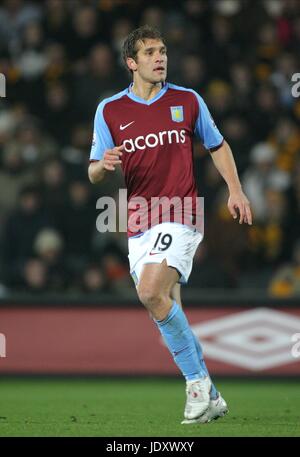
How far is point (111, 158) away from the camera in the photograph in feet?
20.7

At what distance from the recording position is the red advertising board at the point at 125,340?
33.2ft

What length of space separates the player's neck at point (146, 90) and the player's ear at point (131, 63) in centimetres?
9

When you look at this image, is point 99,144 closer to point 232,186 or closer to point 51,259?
point 232,186

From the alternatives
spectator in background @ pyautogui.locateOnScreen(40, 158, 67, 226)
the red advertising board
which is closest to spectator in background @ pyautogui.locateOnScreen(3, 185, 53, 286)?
spectator in background @ pyautogui.locateOnScreen(40, 158, 67, 226)

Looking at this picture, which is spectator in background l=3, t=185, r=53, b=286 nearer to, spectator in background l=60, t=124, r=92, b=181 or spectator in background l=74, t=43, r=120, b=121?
spectator in background l=60, t=124, r=92, b=181

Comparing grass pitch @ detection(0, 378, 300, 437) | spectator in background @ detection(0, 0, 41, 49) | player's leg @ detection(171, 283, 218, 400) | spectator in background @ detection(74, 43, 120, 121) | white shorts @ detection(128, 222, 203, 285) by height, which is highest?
spectator in background @ detection(0, 0, 41, 49)

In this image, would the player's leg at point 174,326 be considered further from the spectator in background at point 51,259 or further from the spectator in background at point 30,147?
the spectator in background at point 30,147

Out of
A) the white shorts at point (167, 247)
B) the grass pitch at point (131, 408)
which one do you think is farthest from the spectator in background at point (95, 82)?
the white shorts at point (167, 247)

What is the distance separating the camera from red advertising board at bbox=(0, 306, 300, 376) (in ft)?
33.2

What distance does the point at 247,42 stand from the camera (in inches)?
528
